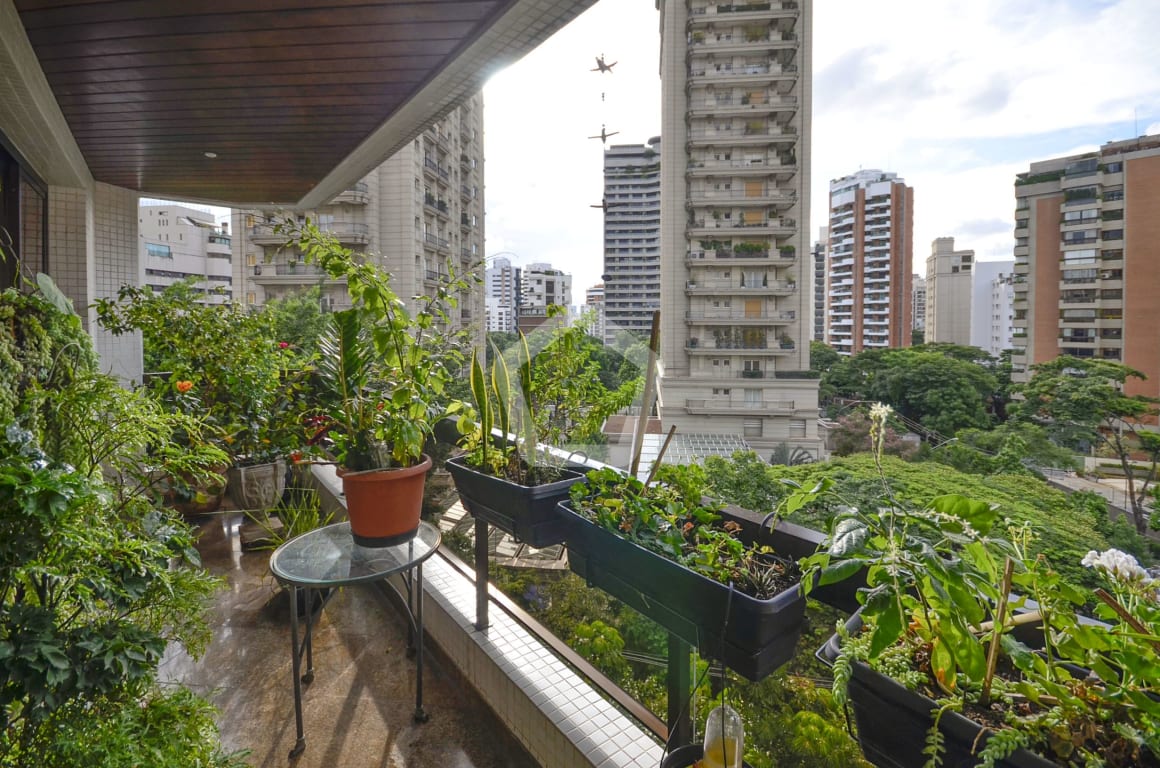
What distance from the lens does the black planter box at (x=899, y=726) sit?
0.54 m

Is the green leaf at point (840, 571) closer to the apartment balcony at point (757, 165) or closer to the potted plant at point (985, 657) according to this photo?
the potted plant at point (985, 657)

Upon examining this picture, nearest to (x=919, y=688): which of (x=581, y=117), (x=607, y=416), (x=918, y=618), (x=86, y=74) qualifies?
(x=918, y=618)

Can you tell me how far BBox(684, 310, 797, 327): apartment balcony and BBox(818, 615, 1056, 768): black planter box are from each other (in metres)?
4.79

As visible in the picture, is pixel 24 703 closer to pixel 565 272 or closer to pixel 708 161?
pixel 565 272

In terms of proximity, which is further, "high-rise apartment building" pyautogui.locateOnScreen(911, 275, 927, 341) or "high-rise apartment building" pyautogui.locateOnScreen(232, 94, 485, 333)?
"high-rise apartment building" pyautogui.locateOnScreen(232, 94, 485, 333)

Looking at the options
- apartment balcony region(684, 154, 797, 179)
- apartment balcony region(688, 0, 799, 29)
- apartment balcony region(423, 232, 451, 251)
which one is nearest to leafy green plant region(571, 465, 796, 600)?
apartment balcony region(423, 232, 451, 251)

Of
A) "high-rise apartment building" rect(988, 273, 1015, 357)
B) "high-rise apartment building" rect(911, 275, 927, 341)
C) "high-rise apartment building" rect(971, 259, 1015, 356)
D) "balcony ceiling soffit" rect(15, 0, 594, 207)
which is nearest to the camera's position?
"balcony ceiling soffit" rect(15, 0, 594, 207)

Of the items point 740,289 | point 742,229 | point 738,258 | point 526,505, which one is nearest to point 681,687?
point 526,505

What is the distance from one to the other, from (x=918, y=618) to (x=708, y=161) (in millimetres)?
13092

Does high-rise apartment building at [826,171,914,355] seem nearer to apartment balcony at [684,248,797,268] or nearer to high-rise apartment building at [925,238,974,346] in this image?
apartment balcony at [684,248,797,268]

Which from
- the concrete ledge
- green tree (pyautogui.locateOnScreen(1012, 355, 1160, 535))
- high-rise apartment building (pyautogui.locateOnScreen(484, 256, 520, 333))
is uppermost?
high-rise apartment building (pyautogui.locateOnScreen(484, 256, 520, 333))

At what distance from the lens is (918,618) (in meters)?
0.64

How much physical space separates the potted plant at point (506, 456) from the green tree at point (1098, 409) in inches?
44.9

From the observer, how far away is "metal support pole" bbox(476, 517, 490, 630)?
1736 millimetres
